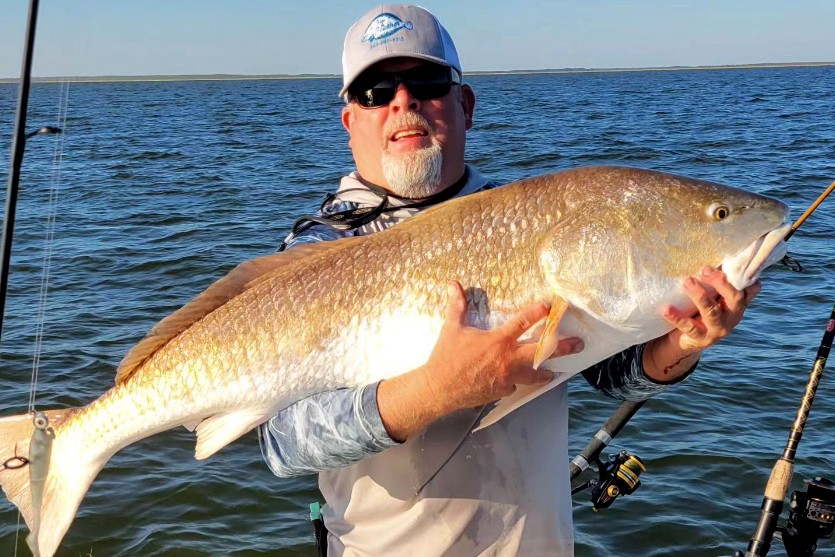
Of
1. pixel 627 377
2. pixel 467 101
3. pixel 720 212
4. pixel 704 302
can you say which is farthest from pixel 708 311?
pixel 467 101

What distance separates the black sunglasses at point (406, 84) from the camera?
10.3ft

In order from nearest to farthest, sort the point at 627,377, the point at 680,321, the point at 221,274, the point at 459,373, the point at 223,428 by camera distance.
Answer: the point at 459,373 < the point at 680,321 < the point at 223,428 < the point at 627,377 < the point at 221,274

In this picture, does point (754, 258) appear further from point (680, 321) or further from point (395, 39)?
point (395, 39)

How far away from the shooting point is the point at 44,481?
297 centimetres

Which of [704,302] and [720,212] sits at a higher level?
[720,212]

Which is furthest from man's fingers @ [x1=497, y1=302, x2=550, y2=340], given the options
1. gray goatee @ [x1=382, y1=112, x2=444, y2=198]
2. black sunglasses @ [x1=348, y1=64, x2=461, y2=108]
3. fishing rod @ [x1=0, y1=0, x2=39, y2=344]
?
fishing rod @ [x1=0, y1=0, x2=39, y2=344]

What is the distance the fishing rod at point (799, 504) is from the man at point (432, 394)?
986 mm

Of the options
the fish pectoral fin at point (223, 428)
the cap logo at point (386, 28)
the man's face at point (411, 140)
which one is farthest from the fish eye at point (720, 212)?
the fish pectoral fin at point (223, 428)

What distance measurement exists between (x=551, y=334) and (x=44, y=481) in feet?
5.69

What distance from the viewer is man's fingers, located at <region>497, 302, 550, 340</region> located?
2.53 meters

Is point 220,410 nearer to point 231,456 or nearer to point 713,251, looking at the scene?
point 713,251

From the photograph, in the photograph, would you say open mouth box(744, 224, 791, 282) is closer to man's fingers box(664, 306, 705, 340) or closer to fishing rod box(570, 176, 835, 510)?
man's fingers box(664, 306, 705, 340)

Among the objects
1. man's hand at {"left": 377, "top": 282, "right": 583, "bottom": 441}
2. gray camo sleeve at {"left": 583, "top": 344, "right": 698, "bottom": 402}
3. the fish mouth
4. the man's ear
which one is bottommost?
gray camo sleeve at {"left": 583, "top": 344, "right": 698, "bottom": 402}

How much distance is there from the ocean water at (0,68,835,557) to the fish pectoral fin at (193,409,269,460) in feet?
3.82
